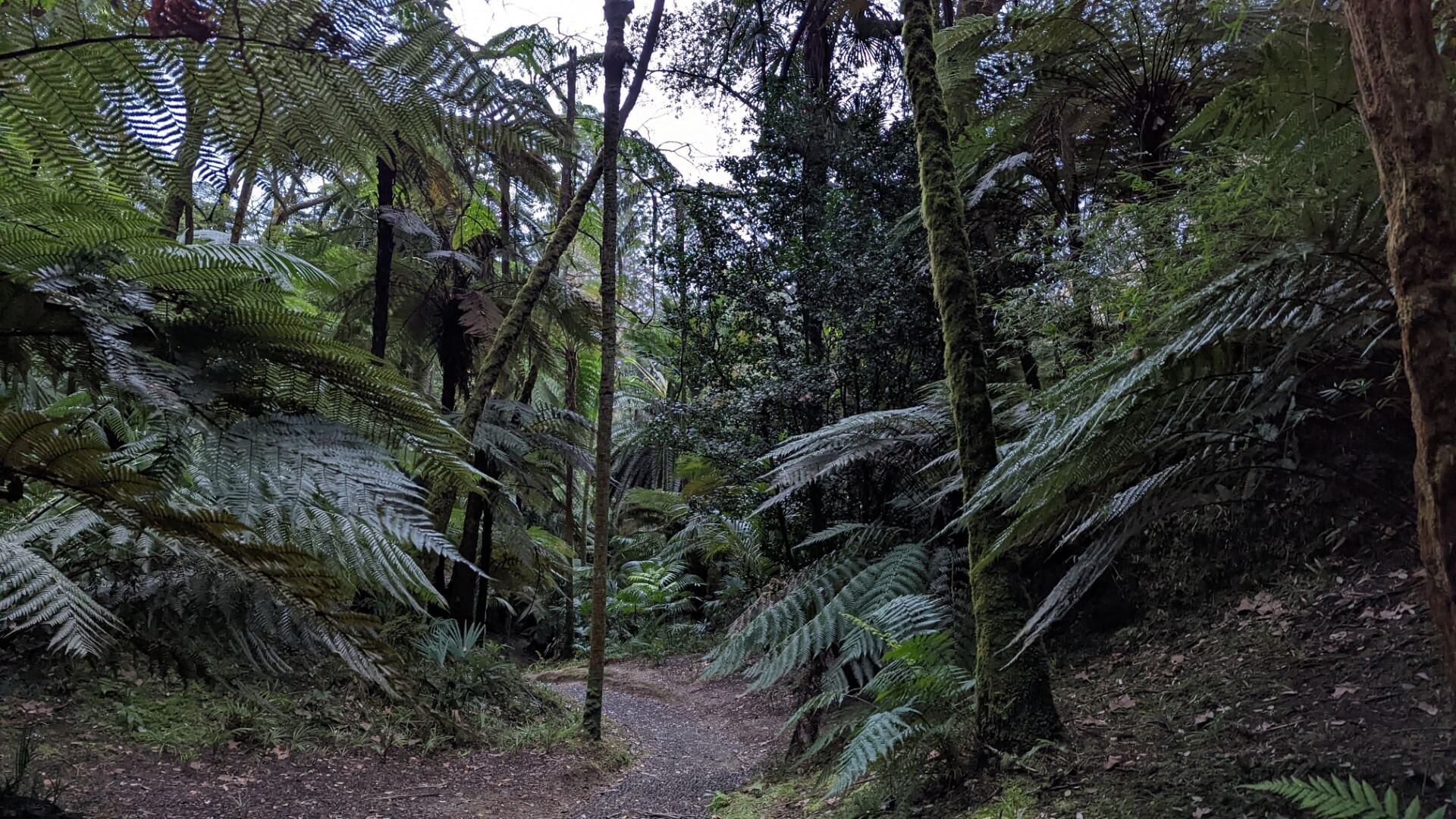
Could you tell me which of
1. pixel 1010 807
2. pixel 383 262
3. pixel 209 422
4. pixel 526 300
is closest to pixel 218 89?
pixel 209 422

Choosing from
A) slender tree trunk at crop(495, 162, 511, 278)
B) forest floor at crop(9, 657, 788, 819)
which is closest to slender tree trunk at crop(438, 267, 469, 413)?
slender tree trunk at crop(495, 162, 511, 278)

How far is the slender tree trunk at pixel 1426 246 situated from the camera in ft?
3.90

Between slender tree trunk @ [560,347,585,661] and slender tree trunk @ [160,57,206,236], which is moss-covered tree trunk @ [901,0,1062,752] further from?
slender tree trunk @ [560,347,585,661]

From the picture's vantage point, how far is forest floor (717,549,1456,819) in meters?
1.81

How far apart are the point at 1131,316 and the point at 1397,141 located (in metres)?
1.94

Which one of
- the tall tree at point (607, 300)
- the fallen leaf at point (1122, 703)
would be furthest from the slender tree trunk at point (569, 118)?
the fallen leaf at point (1122, 703)

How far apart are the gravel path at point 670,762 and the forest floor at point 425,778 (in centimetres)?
1

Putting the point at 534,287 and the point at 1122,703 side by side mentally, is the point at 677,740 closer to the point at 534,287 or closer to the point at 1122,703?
the point at 534,287

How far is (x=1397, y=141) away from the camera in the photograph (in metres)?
1.25

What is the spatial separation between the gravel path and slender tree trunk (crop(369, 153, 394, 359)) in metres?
3.45

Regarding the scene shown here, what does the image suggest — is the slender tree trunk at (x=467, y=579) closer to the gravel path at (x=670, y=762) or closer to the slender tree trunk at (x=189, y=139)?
the gravel path at (x=670, y=762)

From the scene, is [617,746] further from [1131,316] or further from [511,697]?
[1131,316]

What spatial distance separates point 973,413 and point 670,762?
3744mm

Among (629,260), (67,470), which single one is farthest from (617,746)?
(629,260)
